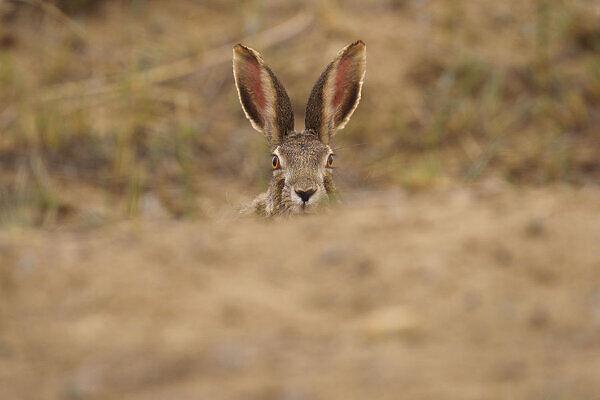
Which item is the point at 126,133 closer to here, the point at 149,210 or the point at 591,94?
the point at 149,210

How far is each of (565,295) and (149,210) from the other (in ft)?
12.2

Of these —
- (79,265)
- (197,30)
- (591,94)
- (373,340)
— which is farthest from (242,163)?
(373,340)

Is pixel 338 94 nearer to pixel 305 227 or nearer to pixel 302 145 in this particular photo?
pixel 302 145

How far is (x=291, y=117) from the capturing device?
20.7 ft

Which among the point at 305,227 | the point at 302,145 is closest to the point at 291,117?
the point at 302,145

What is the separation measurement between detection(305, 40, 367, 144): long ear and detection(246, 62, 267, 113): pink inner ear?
0.23 m

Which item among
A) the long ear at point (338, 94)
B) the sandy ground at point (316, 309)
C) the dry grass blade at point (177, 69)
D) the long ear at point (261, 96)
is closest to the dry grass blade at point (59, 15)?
the dry grass blade at point (177, 69)

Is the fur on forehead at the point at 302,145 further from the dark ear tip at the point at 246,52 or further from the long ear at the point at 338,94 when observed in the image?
the dark ear tip at the point at 246,52

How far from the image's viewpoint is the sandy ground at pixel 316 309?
304 centimetres

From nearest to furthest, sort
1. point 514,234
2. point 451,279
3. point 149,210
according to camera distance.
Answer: point 451,279
point 514,234
point 149,210

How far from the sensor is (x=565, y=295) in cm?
342

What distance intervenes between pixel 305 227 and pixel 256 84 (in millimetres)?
2330

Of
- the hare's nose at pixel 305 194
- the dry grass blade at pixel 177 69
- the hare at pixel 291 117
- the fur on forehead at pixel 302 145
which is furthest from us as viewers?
the dry grass blade at pixel 177 69

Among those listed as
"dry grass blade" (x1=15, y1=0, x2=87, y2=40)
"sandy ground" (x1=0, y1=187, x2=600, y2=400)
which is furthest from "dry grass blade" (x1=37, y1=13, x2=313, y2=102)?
"sandy ground" (x1=0, y1=187, x2=600, y2=400)
